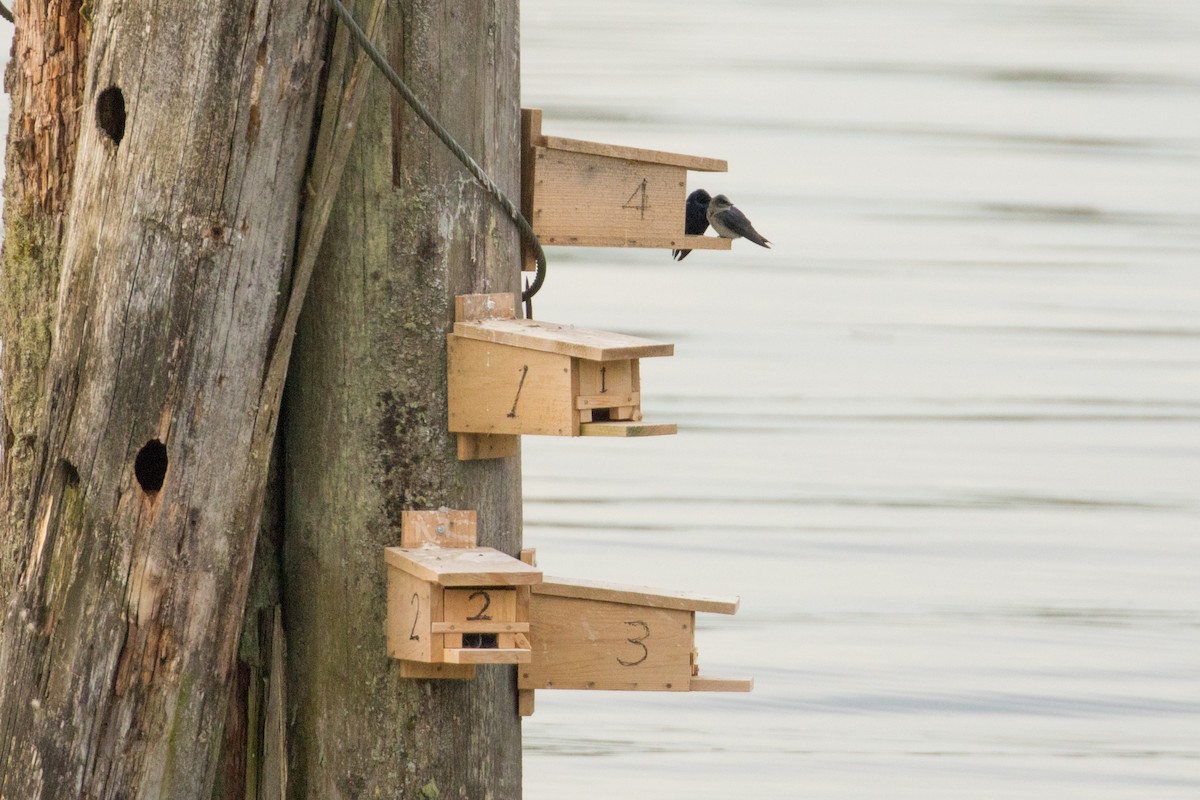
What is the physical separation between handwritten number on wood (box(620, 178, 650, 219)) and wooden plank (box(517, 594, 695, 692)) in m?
A: 0.71

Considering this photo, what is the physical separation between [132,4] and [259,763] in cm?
114

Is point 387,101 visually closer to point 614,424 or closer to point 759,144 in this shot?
point 614,424

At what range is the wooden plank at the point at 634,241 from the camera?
3.19 meters

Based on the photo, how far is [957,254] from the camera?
444 inches

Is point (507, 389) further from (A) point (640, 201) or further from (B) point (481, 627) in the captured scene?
(A) point (640, 201)

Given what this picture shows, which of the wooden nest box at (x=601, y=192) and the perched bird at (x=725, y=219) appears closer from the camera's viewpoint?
the wooden nest box at (x=601, y=192)

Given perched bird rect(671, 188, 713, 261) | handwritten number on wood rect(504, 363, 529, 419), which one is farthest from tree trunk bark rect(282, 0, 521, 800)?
perched bird rect(671, 188, 713, 261)

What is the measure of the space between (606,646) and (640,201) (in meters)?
0.79

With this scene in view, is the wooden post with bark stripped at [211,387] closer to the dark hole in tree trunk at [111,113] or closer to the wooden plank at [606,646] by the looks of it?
the dark hole in tree trunk at [111,113]

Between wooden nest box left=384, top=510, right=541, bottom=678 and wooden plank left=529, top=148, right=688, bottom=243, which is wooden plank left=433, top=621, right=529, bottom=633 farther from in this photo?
wooden plank left=529, top=148, right=688, bottom=243

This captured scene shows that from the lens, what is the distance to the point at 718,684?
3145 millimetres

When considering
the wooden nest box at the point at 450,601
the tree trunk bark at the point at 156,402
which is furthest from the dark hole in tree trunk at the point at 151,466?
the wooden nest box at the point at 450,601

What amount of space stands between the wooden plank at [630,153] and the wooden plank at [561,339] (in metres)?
0.37

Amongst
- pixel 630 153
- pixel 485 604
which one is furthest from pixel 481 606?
pixel 630 153
